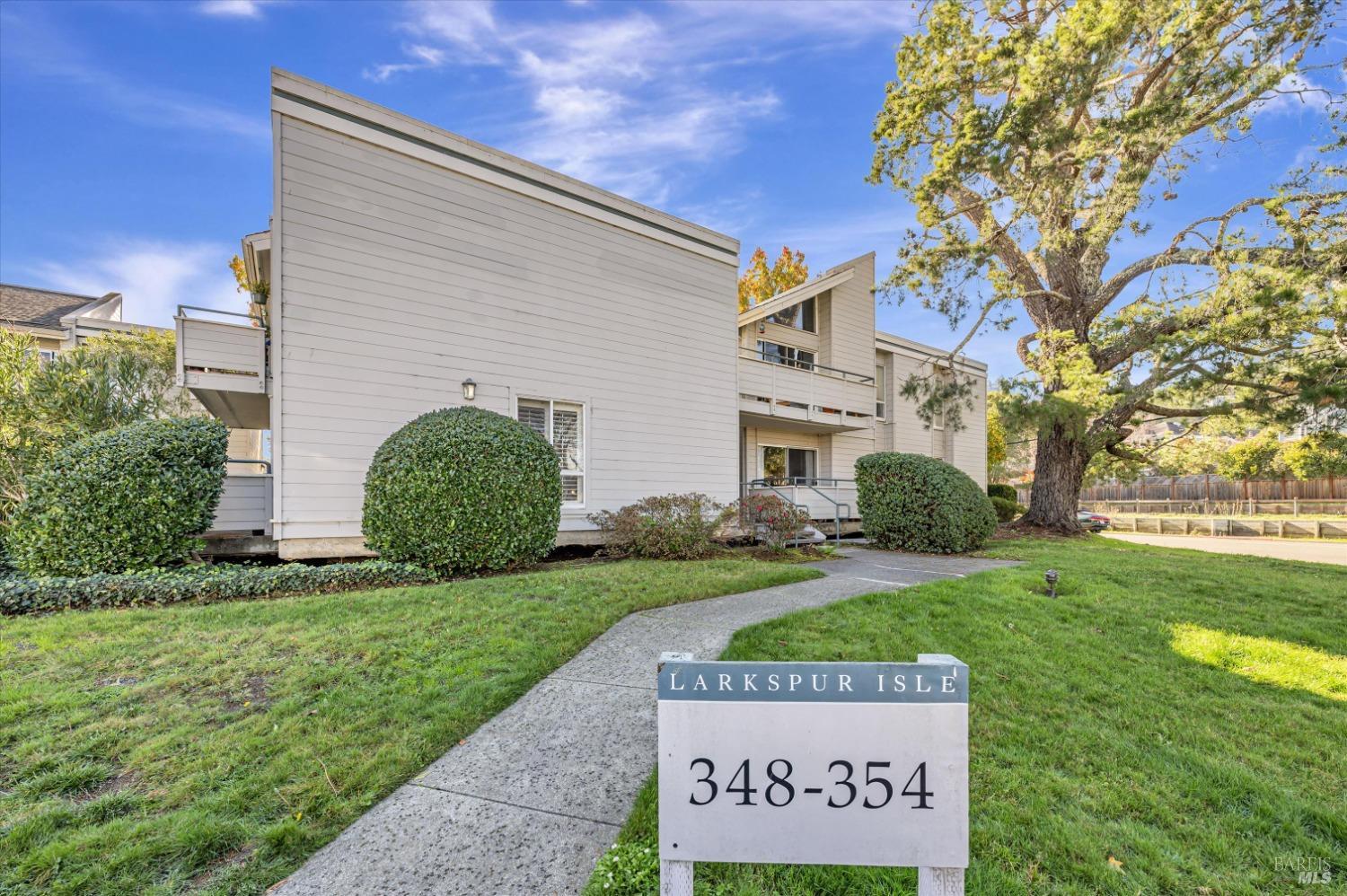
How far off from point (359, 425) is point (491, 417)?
6.86 feet

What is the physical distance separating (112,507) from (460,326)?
187 inches

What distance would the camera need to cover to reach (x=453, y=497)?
23.4 feet

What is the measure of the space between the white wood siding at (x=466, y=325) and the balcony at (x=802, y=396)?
4.22 feet

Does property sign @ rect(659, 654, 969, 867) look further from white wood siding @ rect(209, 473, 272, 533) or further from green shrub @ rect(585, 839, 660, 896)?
white wood siding @ rect(209, 473, 272, 533)

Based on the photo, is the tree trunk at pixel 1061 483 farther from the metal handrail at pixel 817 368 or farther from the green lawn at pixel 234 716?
the green lawn at pixel 234 716

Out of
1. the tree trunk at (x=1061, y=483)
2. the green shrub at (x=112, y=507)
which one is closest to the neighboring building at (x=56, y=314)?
the green shrub at (x=112, y=507)

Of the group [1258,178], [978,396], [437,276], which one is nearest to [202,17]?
[437,276]

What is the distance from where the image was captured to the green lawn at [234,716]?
2.43 m

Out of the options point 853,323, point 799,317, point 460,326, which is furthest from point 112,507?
point 853,323

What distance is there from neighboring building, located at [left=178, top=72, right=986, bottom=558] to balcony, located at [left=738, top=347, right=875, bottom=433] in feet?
0.33

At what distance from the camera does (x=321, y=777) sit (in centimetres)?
290

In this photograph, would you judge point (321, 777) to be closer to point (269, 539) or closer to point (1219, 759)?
point (1219, 759)

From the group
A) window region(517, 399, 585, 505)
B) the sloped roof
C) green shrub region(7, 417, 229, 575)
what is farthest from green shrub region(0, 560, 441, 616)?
the sloped roof

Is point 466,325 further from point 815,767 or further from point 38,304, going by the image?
point 38,304
